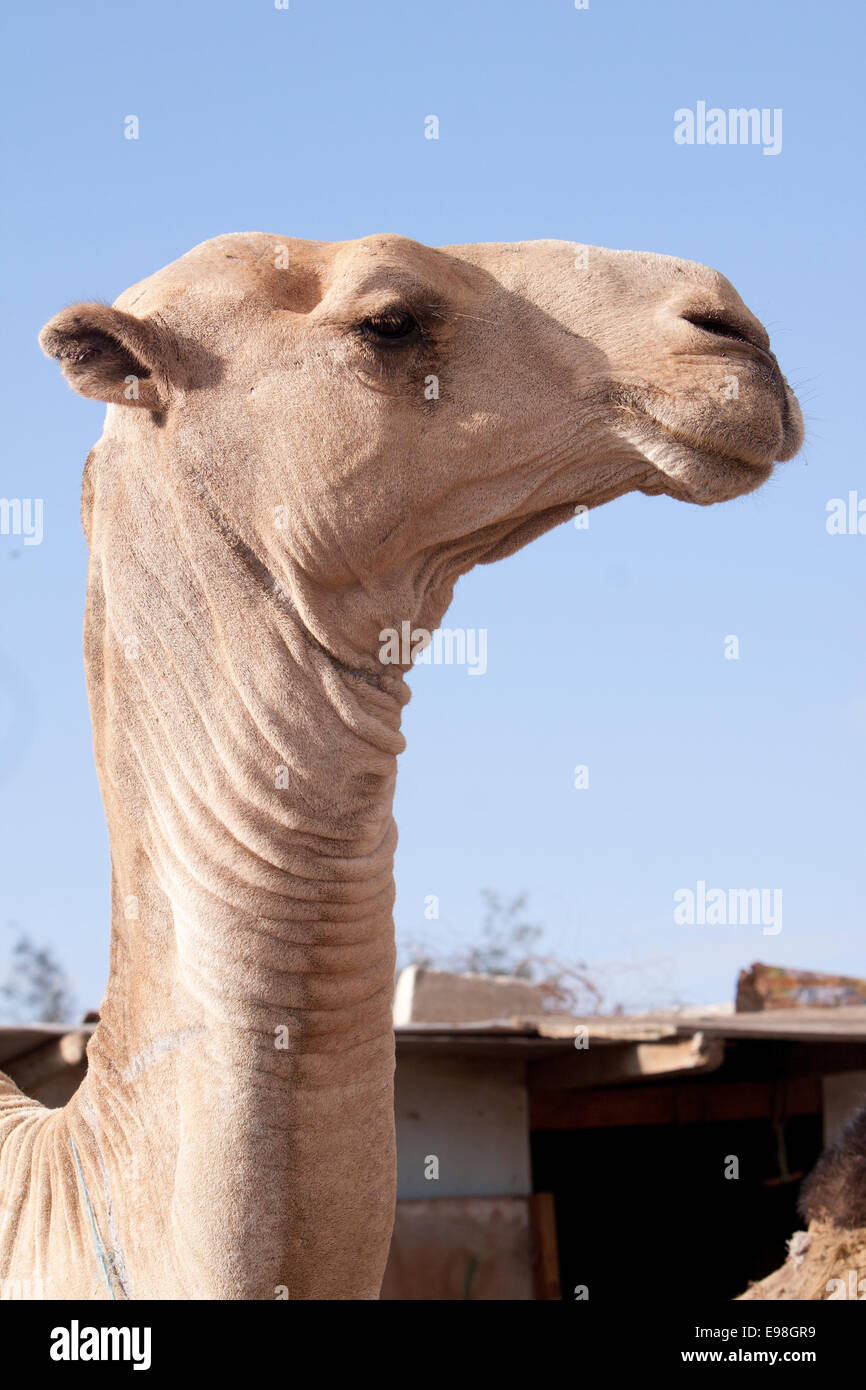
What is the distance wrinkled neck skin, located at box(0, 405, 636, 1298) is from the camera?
8.51ft

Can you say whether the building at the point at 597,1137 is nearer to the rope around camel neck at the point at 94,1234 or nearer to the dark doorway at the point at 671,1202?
the dark doorway at the point at 671,1202

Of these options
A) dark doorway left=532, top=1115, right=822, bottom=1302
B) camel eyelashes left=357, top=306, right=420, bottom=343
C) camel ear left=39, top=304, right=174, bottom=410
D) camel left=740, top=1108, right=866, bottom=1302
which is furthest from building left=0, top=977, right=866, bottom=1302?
camel eyelashes left=357, top=306, right=420, bottom=343

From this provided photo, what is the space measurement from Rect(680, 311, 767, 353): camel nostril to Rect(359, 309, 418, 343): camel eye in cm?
55

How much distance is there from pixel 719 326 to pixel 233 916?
151 cm

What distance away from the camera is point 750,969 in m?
15.2

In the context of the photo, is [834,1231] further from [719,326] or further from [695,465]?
[719,326]

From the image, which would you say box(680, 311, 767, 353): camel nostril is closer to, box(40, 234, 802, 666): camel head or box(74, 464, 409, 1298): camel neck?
box(40, 234, 802, 666): camel head

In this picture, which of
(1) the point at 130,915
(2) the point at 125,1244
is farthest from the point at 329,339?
(2) the point at 125,1244

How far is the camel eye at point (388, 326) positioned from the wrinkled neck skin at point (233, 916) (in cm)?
44

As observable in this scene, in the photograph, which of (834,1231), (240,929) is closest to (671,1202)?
(834,1231)

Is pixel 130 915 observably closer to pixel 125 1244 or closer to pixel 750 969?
pixel 125 1244

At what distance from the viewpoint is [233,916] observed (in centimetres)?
270

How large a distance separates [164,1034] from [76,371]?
1335mm

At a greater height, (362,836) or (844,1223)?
(362,836)
